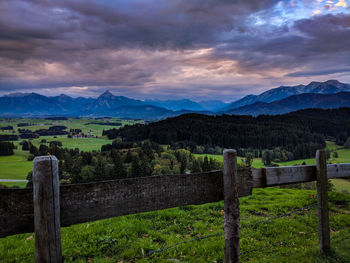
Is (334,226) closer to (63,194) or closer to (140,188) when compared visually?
(140,188)

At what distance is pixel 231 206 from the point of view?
3.66 metres

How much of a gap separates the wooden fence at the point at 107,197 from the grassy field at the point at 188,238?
8.59ft

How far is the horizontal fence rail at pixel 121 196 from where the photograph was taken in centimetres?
260

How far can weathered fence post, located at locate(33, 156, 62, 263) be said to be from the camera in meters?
2.57

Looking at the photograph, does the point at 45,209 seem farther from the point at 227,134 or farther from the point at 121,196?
the point at 227,134

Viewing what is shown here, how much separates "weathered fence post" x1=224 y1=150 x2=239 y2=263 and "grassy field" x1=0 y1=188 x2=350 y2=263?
2.29 metres

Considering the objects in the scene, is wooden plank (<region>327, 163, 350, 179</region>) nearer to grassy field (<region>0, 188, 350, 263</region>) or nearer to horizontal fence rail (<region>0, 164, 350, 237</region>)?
grassy field (<region>0, 188, 350, 263</region>)

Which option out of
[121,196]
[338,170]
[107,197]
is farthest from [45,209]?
[338,170]

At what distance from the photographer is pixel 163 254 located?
594 cm

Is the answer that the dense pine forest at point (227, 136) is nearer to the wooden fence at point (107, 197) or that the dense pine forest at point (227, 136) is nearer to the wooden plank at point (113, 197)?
the wooden fence at point (107, 197)

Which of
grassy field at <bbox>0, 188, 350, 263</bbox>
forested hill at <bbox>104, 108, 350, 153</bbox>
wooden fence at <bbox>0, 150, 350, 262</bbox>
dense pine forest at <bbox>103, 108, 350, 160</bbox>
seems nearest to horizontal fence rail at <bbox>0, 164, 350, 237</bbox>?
wooden fence at <bbox>0, 150, 350, 262</bbox>

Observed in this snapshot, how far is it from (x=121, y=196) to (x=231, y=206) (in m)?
1.77

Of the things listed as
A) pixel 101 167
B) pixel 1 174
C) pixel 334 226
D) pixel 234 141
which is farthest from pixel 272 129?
pixel 334 226

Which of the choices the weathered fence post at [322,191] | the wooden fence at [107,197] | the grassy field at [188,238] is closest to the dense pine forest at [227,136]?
the grassy field at [188,238]
